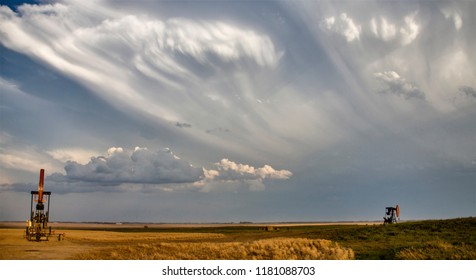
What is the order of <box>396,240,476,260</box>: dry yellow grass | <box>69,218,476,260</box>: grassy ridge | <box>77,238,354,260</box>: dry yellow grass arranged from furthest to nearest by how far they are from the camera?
<box>69,218,476,260</box>: grassy ridge → <box>77,238,354,260</box>: dry yellow grass → <box>396,240,476,260</box>: dry yellow grass

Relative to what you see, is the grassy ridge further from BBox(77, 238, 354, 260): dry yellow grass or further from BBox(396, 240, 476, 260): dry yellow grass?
Answer: BBox(77, 238, 354, 260): dry yellow grass

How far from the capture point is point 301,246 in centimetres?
3703

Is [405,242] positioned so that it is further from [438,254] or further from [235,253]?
[235,253]

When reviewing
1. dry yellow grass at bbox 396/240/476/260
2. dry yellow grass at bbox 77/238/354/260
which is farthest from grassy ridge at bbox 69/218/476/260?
dry yellow grass at bbox 77/238/354/260

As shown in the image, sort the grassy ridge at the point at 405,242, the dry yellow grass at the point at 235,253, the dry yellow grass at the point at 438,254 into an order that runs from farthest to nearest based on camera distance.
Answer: the grassy ridge at the point at 405,242 < the dry yellow grass at the point at 235,253 < the dry yellow grass at the point at 438,254

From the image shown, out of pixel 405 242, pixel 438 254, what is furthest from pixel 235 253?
pixel 405 242

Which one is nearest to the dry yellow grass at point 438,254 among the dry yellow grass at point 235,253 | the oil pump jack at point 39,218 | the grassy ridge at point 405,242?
the grassy ridge at point 405,242

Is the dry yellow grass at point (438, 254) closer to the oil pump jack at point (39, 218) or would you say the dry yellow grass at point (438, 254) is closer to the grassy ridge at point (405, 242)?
the grassy ridge at point (405, 242)

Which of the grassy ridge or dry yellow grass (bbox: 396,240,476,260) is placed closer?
dry yellow grass (bbox: 396,240,476,260)

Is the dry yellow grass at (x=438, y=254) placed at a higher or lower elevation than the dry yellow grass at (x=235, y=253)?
higher
